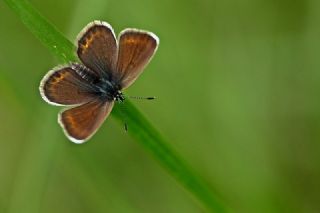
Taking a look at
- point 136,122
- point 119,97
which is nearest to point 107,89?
point 119,97

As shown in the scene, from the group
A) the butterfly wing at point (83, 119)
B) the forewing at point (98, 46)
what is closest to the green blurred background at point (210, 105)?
the forewing at point (98, 46)

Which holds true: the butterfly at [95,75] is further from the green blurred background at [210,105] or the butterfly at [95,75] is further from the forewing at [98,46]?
the green blurred background at [210,105]

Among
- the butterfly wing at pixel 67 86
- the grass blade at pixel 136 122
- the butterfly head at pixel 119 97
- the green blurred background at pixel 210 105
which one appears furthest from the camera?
the green blurred background at pixel 210 105

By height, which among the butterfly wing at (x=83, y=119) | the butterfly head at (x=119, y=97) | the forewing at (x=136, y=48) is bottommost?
the butterfly wing at (x=83, y=119)

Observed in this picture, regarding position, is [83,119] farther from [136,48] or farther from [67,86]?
[136,48]

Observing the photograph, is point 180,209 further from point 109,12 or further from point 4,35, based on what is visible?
point 4,35

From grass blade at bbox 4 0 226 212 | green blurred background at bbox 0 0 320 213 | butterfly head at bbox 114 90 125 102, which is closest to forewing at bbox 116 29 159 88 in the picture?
butterfly head at bbox 114 90 125 102

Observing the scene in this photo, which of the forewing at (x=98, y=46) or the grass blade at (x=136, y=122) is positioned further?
the forewing at (x=98, y=46)
